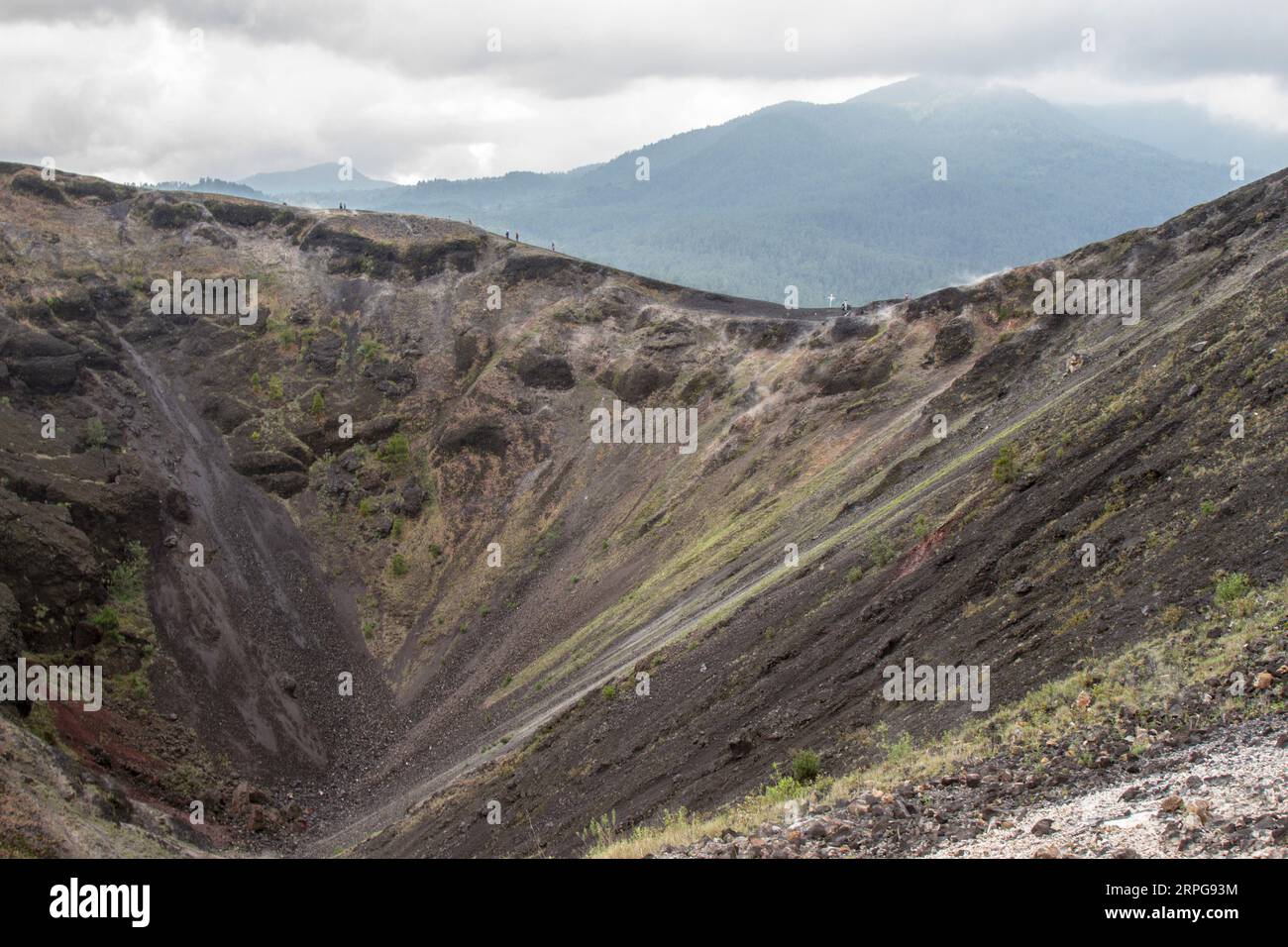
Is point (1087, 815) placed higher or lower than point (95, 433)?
lower

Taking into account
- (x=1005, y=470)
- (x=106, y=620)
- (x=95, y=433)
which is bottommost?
(x=106, y=620)

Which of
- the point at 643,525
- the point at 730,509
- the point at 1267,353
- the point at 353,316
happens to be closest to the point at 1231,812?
the point at 1267,353

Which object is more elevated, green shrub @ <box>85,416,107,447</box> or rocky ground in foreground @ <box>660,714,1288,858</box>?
green shrub @ <box>85,416,107,447</box>

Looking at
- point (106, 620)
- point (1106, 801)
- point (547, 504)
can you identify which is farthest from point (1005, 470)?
point (106, 620)

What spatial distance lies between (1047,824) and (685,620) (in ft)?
79.8

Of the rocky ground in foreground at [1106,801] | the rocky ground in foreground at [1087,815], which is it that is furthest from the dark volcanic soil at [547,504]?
the rocky ground in foreground at [1087,815]

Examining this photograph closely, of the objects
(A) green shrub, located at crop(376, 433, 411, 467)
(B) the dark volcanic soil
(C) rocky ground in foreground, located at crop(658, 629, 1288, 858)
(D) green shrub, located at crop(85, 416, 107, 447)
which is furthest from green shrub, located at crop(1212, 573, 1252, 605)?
(D) green shrub, located at crop(85, 416, 107, 447)

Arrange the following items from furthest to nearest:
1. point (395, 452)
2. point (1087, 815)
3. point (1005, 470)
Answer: point (395, 452) → point (1005, 470) → point (1087, 815)

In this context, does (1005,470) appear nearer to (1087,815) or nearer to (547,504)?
(1087,815)

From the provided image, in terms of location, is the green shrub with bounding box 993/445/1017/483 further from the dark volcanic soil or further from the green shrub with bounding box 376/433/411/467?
the green shrub with bounding box 376/433/411/467

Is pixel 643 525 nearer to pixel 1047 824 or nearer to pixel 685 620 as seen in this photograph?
pixel 685 620

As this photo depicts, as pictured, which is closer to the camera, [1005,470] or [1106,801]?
[1106,801]

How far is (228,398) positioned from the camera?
65625 millimetres

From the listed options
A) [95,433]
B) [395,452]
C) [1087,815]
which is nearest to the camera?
[1087,815]
